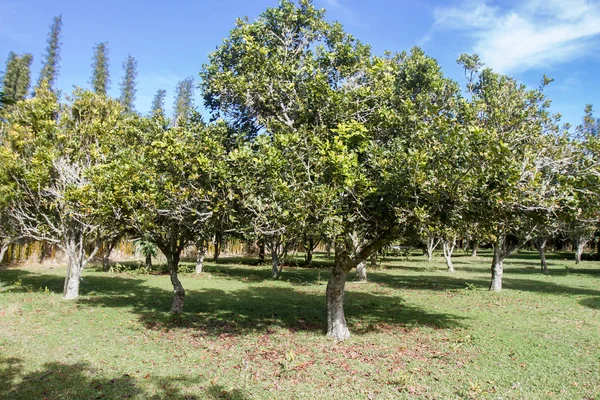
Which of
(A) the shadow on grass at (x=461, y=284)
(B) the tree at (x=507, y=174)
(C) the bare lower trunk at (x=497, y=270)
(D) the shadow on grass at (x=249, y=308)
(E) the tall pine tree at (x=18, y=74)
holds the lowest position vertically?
(D) the shadow on grass at (x=249, y=308)

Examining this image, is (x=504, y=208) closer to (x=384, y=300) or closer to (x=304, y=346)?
(x=304, y=346)

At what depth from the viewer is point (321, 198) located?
875 centimetres

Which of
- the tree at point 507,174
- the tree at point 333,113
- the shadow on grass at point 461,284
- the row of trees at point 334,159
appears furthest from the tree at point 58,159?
the shadow on grass at point 461,284

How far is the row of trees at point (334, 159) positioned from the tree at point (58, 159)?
12.7 feet

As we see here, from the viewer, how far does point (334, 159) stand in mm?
8500

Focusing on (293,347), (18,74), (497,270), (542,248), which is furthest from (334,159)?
(18,74)

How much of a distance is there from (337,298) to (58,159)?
13.4 meters

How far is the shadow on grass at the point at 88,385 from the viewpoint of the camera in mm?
7453

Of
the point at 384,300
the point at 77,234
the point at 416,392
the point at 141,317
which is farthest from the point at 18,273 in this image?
the point at 416,392

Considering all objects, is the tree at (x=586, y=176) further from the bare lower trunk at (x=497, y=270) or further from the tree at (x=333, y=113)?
the bare lower trunk at (x=497, y=270)

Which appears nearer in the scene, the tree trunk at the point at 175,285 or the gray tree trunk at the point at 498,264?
the tree trunk at the point at 175,285

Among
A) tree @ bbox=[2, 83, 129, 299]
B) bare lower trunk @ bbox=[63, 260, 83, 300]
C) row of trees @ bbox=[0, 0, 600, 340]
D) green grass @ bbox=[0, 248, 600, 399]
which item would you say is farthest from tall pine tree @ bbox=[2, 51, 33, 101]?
row of trees @ bbox=[0, 0, 600, 340]

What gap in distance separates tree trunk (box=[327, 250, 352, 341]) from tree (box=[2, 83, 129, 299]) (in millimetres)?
10490

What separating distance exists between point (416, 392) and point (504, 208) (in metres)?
4.67
